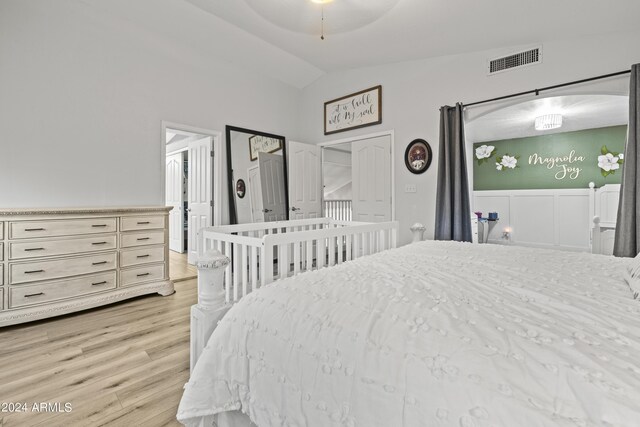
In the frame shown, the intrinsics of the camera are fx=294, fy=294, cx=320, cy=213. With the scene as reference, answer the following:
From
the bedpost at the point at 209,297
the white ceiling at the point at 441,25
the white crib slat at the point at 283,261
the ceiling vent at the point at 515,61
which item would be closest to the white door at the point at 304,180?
the white ceiling at the point at 441,25

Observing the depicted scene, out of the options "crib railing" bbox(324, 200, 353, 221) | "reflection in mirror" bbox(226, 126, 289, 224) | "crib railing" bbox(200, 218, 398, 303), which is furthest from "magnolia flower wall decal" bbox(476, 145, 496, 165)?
"crib railing" bbox(200, 218, 398, 303)

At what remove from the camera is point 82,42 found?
2.90 metres

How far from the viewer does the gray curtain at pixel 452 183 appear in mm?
3145

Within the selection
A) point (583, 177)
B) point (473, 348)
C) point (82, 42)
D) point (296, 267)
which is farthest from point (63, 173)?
point (583, 177)

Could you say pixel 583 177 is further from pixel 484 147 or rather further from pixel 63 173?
pixel 63 173

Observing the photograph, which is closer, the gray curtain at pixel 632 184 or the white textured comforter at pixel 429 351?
the white textured comforter at pixel 429 351

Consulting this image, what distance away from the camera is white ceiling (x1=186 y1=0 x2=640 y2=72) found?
225cm

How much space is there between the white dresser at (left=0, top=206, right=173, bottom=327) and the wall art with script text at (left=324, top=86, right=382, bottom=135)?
8.57 ft

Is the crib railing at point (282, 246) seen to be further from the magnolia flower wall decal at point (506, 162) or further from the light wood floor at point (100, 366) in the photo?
the magnolia flower wall decal at point (506, 162)

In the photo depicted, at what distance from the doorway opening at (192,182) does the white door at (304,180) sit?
1044mm

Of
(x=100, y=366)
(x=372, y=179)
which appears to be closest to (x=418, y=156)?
(x=372, y=179)

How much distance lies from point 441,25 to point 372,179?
6.23 ft

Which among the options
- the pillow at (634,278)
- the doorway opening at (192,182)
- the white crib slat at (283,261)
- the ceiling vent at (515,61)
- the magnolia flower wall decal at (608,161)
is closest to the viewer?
the pillow at (634,278)

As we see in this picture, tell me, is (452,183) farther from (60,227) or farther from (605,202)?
(60,227)
